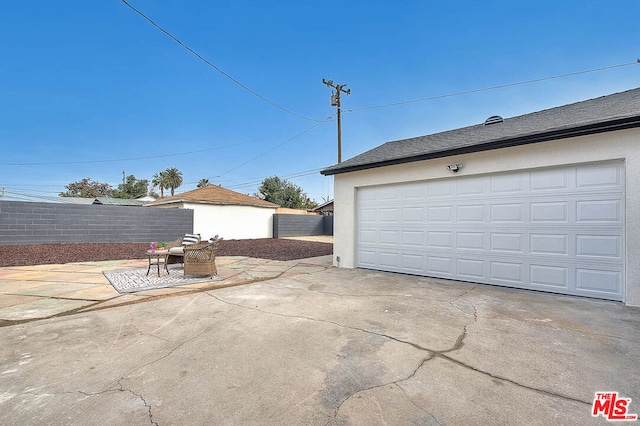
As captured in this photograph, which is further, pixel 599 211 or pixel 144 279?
pixel 144 279

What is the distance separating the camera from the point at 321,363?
250cm

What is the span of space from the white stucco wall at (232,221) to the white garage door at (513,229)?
1198 centimetres

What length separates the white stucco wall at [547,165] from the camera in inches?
166

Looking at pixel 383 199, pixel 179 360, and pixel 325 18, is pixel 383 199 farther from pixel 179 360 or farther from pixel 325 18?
pixel 325 18

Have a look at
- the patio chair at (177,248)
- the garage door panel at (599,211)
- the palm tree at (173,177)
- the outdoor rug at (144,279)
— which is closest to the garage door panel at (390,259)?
the garage door panel at (599,211)

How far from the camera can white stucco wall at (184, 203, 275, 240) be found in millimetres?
15945

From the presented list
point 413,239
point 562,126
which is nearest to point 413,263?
point 413,239

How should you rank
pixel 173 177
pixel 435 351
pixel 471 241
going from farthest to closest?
pixel 173 177, pixel 471 241, pixel 435 351

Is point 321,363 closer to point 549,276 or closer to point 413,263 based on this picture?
point 413,263

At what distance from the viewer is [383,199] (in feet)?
23.5

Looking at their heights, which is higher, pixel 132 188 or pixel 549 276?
pixel 132 188

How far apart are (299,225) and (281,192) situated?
14.9 meters

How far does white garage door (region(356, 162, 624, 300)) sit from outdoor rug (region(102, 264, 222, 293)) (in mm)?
4555

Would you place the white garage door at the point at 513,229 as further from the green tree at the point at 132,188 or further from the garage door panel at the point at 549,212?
the green tree at the point at 132,188
